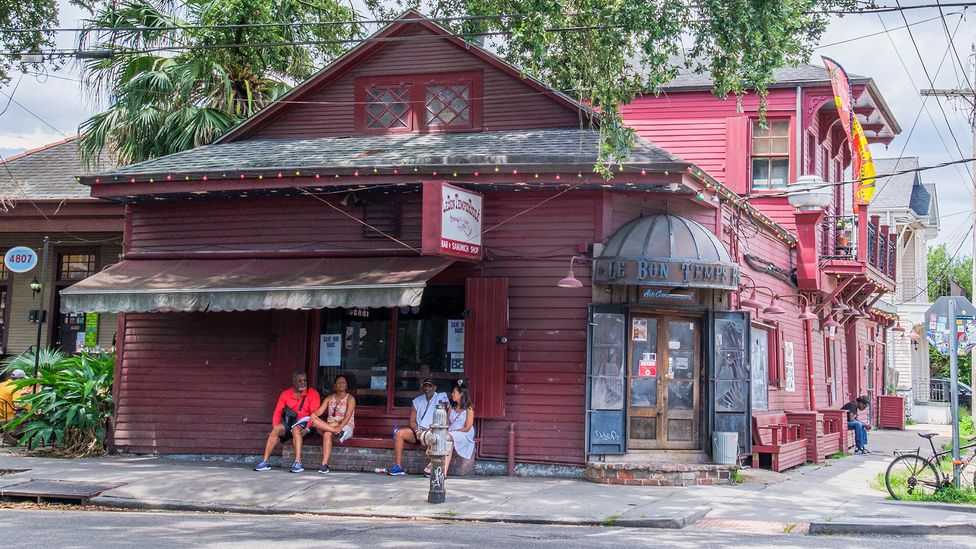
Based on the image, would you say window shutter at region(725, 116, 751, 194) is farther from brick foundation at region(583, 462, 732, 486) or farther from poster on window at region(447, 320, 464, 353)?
brick foundation at region(583, 462, 732, 486)

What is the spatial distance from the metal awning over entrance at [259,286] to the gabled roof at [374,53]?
3378mm

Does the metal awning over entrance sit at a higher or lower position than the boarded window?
lower

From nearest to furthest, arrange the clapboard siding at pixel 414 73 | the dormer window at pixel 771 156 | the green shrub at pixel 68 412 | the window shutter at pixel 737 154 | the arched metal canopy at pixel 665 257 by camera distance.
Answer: the arched metal canopy at pixel 665 257, the green shrub at pixel 68 412, the clapboard siding at pixel 414 73, the window shutter at pixel 737 154, the dormer window at pixel 771 156

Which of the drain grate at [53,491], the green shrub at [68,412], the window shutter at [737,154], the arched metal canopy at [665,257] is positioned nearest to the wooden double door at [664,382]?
the arched metal canopy at [665,257]

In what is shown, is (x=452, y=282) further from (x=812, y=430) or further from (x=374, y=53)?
(x=812, y=430)

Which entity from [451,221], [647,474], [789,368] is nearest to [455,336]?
[451,221]

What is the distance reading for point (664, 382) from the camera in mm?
14531

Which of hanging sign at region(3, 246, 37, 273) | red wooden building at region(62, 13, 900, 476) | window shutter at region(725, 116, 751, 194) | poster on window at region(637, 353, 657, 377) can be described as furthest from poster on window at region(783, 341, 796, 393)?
hanging sign at region(3, 246, 37, 273)

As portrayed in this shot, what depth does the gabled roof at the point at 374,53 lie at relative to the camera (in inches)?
631

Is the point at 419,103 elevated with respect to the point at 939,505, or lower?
elevated

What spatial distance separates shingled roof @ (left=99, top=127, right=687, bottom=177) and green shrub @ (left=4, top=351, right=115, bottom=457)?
356cm

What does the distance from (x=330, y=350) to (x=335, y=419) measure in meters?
1.38

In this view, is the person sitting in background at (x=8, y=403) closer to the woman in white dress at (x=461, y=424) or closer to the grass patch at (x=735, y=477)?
the woman in white dress at (x=461, y=424)

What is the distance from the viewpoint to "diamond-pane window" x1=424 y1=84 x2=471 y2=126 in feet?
54.5
